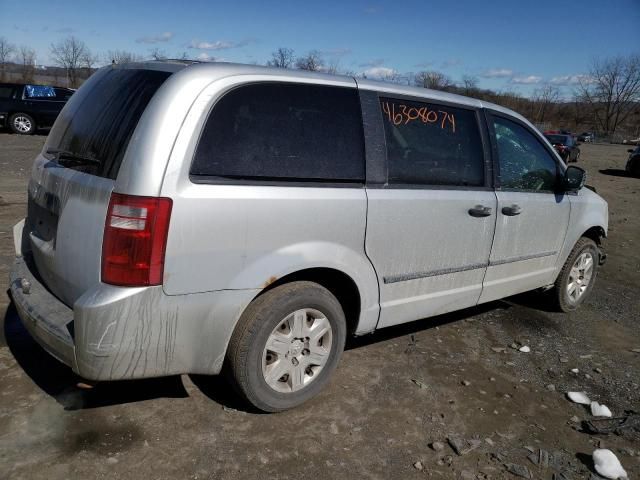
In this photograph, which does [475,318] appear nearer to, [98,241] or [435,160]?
[435,160]

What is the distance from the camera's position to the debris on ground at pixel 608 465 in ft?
8.77

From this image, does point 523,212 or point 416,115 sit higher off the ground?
point 416,115

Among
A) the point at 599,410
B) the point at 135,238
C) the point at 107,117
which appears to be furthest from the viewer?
the point at 599,410

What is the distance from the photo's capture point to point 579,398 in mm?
3434

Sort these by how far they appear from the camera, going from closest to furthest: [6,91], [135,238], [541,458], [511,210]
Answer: [135,238]
[541,458]
[511,210]
[6,91]

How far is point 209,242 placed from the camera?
7.97ft

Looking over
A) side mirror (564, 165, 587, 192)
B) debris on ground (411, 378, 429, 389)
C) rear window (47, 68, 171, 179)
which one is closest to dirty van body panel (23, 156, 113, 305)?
rear window (47, 68, 171, 179)

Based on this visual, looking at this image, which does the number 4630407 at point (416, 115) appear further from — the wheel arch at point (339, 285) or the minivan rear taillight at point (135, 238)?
the minivan rear taillight at point (135, 238)

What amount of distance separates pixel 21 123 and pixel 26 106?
24.3 inches

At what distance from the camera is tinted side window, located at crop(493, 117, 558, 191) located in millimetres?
3930

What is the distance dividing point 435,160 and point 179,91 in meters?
1.79

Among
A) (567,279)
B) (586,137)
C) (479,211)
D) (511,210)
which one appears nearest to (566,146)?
(567,279)

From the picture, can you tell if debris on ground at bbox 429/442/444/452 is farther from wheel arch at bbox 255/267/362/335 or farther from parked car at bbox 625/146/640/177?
parked car at bbox 625/146/640/177

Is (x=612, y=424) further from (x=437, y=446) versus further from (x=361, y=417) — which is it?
(x=361, y=417)
